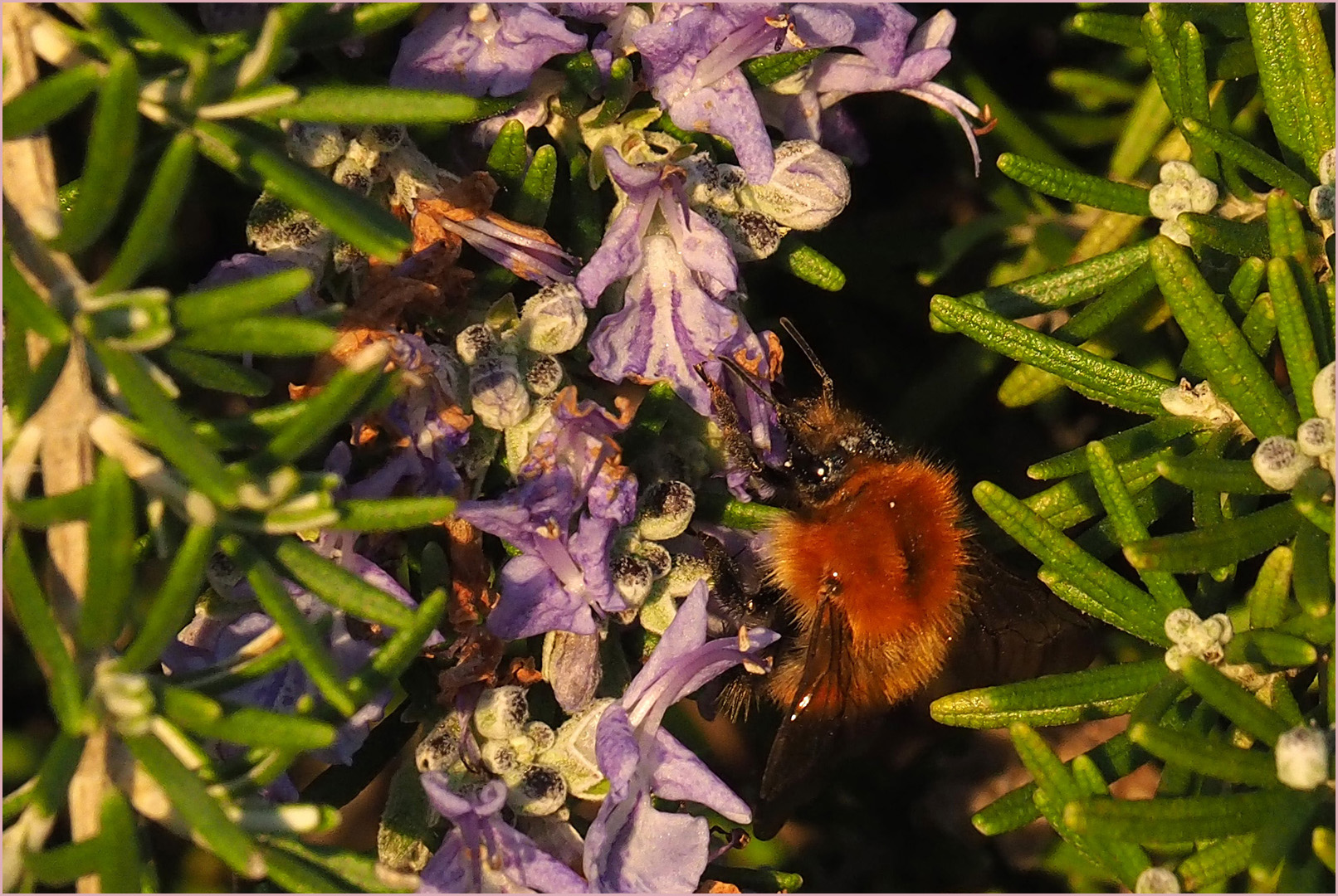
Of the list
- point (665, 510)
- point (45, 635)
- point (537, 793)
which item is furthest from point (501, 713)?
point (45, 635)

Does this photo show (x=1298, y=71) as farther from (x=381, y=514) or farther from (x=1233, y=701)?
(x=381, y=514)

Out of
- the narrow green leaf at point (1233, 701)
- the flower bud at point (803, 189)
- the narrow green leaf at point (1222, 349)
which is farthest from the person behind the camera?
the flower bud at point (803, 189)

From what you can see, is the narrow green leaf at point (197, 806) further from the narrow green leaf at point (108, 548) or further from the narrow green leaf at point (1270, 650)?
the narrow green leaf at point (1270, 650)

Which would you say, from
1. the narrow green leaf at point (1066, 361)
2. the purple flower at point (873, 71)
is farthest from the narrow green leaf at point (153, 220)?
the narrow green leaf at point (1066, 361)

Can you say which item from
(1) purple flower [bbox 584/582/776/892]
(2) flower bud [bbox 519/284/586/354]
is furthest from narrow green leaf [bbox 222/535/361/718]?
(2) flower bud [bbox 519/284/586/354]

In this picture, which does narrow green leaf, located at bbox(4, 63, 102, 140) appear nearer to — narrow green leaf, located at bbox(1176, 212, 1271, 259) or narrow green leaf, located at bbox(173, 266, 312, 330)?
narrow green leaf, located at bbox(173, 266, 312, 330)

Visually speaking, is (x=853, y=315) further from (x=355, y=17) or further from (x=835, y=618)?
(x=355, y=17)
